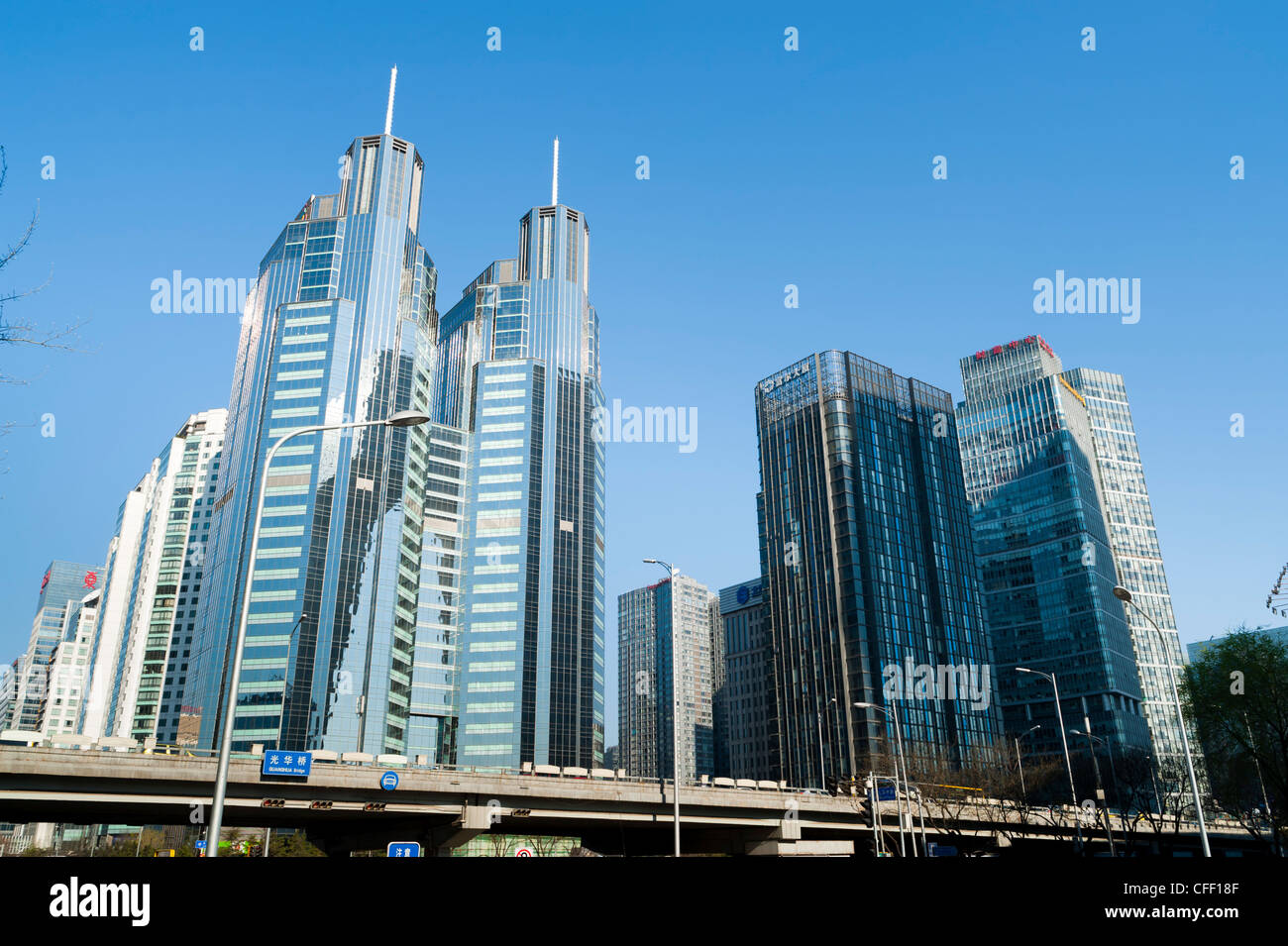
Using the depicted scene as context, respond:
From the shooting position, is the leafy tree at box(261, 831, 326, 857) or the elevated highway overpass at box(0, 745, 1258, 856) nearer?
the elevated highway overpass at box(0, 745, 1258, 856)

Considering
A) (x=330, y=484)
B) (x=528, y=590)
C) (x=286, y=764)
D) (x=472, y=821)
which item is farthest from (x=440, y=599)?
(x=286, y=764)

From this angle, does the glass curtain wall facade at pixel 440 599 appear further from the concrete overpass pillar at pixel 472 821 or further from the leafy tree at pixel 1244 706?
the leafy tree at pixel 1244 706

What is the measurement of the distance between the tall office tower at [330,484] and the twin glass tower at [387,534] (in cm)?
41

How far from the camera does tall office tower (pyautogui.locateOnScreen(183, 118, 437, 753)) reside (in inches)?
5802

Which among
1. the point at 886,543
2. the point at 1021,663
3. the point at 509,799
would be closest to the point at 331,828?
the point at 509,799

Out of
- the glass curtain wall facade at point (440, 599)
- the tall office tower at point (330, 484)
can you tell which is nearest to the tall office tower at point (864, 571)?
the glass curtain wall facade at point (440, 599)

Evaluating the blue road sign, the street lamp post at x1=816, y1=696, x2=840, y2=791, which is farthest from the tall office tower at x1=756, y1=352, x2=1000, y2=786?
the blue road sign

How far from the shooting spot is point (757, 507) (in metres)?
186

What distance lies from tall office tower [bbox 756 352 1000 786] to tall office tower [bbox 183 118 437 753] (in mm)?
77602

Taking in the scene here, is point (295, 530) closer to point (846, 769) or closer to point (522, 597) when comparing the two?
point (522, 597)

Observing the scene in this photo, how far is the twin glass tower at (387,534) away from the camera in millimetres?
150750

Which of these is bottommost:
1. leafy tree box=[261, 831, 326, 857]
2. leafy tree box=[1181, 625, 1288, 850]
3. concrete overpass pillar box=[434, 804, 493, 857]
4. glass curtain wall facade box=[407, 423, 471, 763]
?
leafy tree box=[261, 831, 326, 857]

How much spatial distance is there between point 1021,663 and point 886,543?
198ft

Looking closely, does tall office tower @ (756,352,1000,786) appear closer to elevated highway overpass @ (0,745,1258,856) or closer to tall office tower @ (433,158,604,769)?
tall office tower @ (433,158,604,769)
